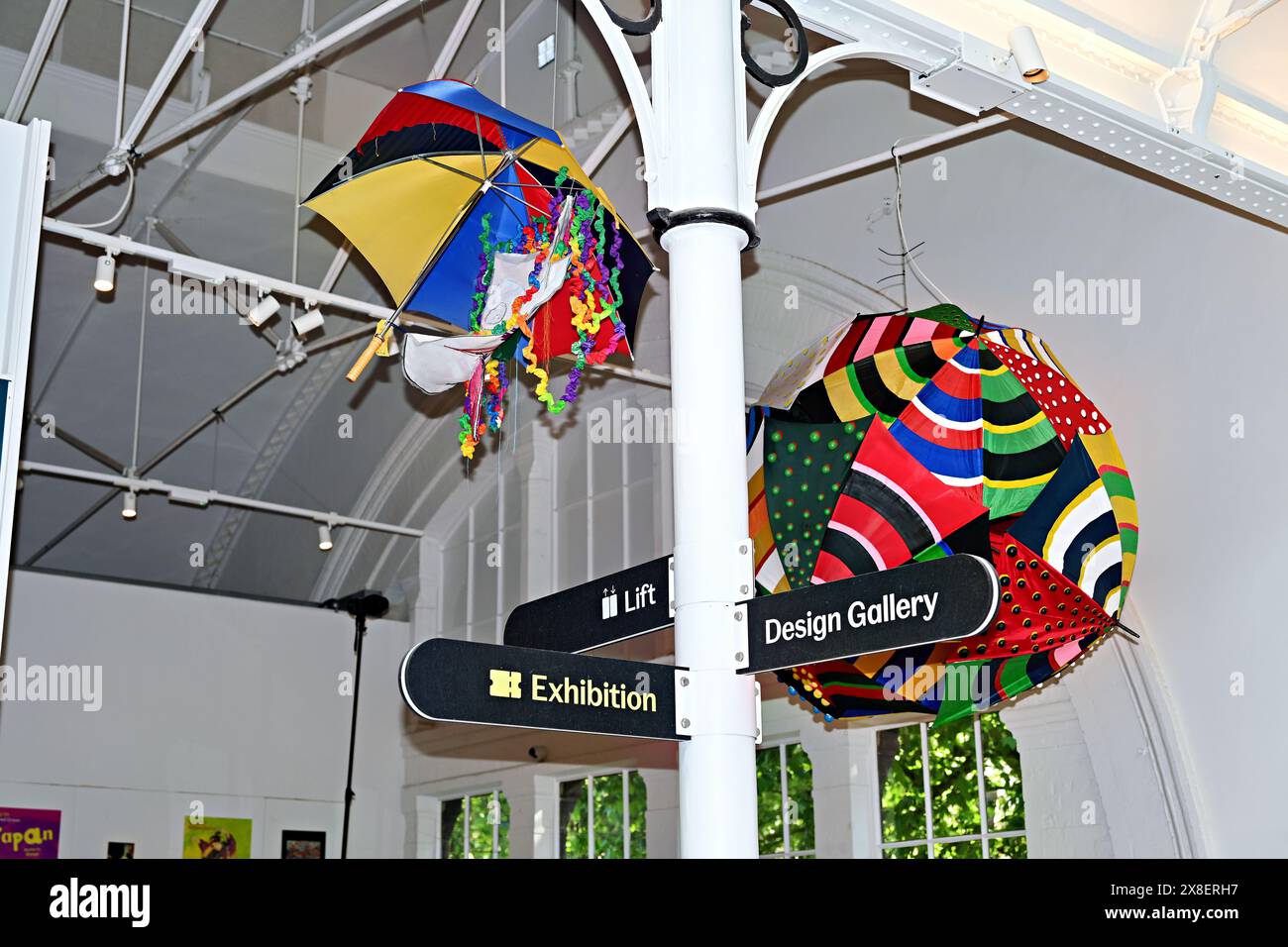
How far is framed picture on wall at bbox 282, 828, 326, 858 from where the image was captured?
32.0 feet

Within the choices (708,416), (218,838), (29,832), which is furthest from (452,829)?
(708,416)

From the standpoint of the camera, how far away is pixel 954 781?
6.70 m

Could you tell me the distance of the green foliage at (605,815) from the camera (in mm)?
8680

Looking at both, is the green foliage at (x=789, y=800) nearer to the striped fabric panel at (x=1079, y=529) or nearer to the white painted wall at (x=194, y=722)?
the white painted wall at (x=194, y=722)

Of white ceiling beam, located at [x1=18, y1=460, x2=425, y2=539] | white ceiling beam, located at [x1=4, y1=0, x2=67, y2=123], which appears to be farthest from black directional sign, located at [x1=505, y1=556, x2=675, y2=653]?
white ceiling beam, located at [x1=18, y1=460, x2=425, y2=539]

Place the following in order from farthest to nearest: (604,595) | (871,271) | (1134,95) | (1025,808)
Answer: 1. (871,271)
2. (1025,808)
3. (1134,95)
4. (604,595)

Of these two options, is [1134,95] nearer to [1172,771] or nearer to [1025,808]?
[1172,771]

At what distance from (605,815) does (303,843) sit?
2.45 meters

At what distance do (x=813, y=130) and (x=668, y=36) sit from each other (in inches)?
184

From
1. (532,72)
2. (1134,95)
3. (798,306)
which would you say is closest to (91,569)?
(532,72)

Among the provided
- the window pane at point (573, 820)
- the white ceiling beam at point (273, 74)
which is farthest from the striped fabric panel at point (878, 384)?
the window pane at point (573, 820)

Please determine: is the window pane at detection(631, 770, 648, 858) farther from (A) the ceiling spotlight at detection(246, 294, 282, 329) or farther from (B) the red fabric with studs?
(B) the red fabric with studs

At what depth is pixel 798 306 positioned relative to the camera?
7.65m

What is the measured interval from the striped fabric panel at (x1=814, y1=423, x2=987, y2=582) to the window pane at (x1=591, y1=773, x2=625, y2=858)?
17.9ft
